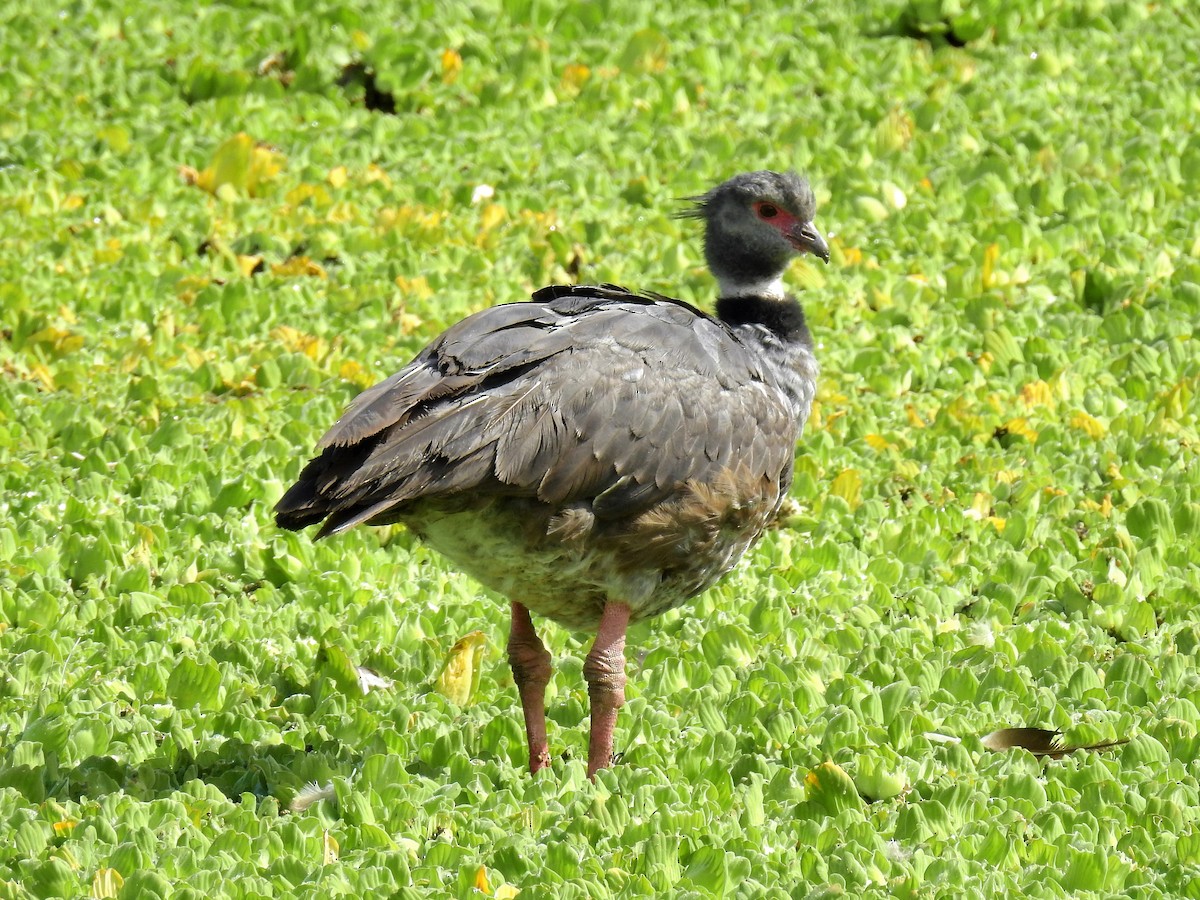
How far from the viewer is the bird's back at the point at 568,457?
→ 4.82 metres

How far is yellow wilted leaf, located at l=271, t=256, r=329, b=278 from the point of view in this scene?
904cm

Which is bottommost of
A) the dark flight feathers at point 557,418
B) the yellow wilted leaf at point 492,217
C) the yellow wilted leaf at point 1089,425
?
the yellow wilted leaf at point 1089,425

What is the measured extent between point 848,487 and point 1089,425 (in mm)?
1217

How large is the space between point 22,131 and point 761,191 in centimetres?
607

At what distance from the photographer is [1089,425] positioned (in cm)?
748

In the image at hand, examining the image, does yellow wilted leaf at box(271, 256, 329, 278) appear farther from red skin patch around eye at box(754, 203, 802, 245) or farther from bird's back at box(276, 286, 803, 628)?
bird's back at box(276, 286, 803, 628)

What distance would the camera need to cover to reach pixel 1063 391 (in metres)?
7.80

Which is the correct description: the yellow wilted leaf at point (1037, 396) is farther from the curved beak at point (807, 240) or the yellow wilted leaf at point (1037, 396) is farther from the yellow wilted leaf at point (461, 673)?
the yellow wilted leaf at point (461, 673)

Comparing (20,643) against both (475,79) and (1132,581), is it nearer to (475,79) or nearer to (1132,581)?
(1132,581)

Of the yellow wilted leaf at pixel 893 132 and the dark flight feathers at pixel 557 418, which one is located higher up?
the dark flight feathers at pixel 557 418

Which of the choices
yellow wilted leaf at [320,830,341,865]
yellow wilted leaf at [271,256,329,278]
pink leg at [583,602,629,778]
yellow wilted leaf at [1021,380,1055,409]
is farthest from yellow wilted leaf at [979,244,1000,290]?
yellow wilted leaf at [320,830,341,865]

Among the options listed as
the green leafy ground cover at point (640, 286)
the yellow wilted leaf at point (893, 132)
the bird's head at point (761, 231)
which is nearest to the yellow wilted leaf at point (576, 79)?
the green leafy ground cover at point (640, 286)

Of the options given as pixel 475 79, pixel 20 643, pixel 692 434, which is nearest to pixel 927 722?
pixel 692 434

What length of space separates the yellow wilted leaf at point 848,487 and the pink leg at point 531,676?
2.06 m
